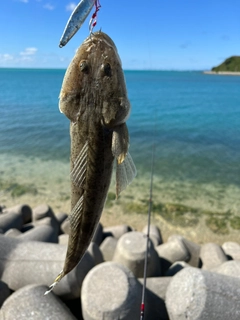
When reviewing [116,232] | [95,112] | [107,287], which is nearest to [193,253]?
[116,232]

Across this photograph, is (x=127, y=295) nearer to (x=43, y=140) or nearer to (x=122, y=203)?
(x=122, y=203)

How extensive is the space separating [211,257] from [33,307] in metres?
4.72

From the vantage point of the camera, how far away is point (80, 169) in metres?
2.17

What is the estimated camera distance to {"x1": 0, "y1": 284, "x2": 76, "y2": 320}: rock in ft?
14.0

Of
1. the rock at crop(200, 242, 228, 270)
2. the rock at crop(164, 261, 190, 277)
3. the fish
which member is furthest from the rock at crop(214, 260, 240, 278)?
the fish

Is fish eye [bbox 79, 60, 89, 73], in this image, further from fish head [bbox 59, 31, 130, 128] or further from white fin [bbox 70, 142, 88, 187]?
white fin [bbox 70, 142, 88, 187]

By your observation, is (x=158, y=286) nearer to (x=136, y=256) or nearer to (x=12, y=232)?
(x=136, y=256)

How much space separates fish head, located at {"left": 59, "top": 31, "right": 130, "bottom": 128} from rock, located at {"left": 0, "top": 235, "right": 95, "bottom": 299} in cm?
381

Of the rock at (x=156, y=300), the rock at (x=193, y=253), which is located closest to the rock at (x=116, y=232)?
the rock at (x=193, y=253)

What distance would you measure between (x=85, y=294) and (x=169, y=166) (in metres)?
12.6

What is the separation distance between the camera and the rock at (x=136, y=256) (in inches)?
252

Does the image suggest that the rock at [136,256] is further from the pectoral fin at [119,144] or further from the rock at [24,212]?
the pectoral fin at [119,144]

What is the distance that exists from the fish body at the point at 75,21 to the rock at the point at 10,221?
24.8 feet

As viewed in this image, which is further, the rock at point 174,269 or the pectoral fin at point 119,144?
the rock at point 174,269
